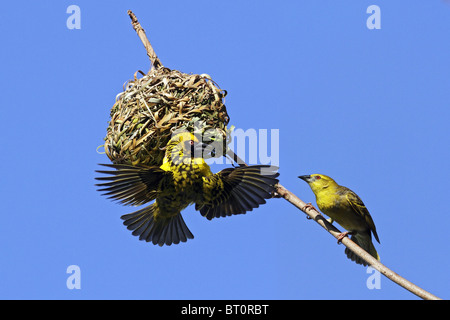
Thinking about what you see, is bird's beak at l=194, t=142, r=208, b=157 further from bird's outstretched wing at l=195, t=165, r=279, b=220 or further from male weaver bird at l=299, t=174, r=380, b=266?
male weaver bird at l=299, t=174, r=380, b=266

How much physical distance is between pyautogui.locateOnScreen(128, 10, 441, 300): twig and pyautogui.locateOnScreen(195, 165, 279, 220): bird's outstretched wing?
0.27 feet

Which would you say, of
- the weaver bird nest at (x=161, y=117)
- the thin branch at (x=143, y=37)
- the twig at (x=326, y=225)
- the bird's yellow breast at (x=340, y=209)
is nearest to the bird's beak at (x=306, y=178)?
the bird's yellow breast at (x=340, y=209)

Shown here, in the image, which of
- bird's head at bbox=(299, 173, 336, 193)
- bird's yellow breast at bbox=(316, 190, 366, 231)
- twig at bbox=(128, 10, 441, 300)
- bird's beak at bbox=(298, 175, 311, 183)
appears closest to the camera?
twig at bbox=(128, 10, 441, 300)

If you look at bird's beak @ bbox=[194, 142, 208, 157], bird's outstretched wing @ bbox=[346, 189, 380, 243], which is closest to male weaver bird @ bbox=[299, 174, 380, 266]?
bird's outstretched wing @ bbox=[346, 189, 380, 243]

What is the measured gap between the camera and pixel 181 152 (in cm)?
400

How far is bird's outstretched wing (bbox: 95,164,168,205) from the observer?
383 cm

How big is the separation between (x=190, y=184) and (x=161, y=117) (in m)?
0.57

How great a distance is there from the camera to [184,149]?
4.01 m

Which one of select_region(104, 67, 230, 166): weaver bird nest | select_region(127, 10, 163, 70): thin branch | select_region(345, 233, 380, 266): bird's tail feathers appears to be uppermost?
select_region(127, 10, 163, 70): thin branch

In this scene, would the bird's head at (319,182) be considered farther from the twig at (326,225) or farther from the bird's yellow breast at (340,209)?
the twig at (326,225)

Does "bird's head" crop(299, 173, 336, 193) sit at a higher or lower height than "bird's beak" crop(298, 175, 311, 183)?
lower

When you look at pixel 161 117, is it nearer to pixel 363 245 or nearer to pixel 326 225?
pixel 326 225

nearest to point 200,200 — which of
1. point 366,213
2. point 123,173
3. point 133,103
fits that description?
point 123,173
